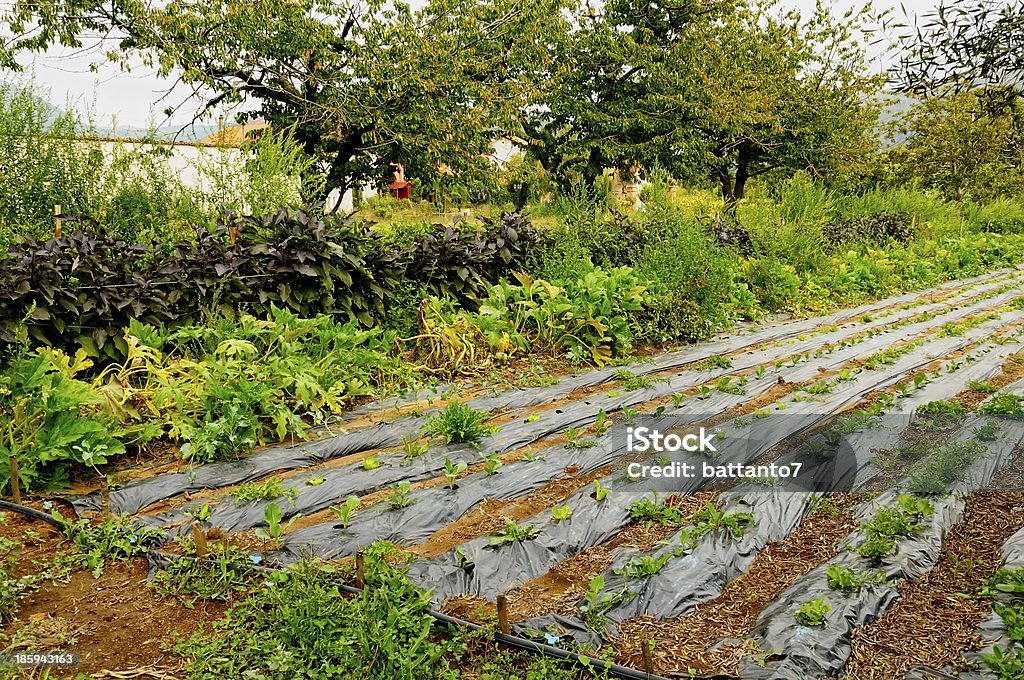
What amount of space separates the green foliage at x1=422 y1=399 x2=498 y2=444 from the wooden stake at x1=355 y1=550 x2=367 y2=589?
130 cm

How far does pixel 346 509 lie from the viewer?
118 inches

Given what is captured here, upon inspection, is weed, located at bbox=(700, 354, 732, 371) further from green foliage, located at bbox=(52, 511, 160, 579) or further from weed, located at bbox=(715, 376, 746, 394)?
green foliage, located at bbox=(52, 511, 160, 579)

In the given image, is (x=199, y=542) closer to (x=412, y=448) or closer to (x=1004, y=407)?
(x=412, y=448)

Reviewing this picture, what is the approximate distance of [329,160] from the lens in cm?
1367

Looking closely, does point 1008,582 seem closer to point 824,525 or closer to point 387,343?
point 824,525

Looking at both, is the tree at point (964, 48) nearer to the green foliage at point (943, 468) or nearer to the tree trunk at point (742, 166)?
the green foliage at point (943, 468)

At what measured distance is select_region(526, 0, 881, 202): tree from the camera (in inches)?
618

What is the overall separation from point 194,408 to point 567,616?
8.15 feet

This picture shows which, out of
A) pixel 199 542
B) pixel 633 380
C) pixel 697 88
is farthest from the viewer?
pixel 697 88

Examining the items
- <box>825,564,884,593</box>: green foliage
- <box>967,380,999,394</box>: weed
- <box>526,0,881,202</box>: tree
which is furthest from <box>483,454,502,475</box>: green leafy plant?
<box>526,0,881,202</box>: tree

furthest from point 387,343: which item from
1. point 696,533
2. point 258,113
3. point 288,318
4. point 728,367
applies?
point 258,113

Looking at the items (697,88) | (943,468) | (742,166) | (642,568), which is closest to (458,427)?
(642,568)

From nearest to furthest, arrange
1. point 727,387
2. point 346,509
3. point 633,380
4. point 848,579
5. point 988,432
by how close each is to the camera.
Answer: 1. point 848,579
2. point 346,509
3. point 988,432
4. point 727,387
5. point 633,380

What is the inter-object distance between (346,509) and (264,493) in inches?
19.4
